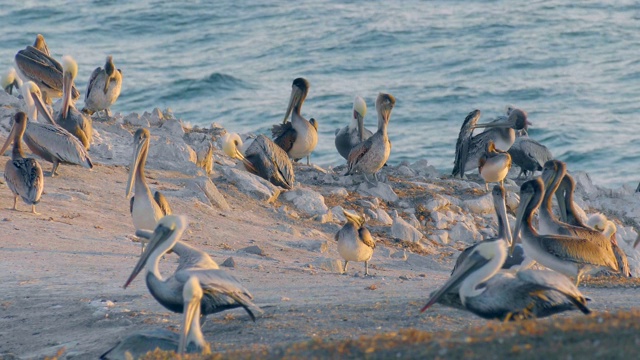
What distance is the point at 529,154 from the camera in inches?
568

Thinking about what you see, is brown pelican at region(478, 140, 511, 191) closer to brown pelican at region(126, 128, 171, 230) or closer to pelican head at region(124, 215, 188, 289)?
brown pelican at region(126, 128, 171, 230)

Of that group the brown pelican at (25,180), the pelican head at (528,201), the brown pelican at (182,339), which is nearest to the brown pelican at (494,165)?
the pelican head at (528,201)

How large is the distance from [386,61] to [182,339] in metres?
21.9

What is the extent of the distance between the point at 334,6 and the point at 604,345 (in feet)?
89.3

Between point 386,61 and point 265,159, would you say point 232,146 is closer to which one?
point 265,159

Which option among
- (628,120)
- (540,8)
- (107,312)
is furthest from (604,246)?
(540,8)

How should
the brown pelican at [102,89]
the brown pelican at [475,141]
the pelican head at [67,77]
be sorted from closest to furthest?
the pelican head at [67,77]
the brown pelican at [475,141]
the brown pelican at [102,89]

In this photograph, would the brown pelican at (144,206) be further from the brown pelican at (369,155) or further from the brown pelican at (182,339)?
the brown pelican at (369,155)

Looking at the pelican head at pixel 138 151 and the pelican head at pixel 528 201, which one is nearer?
the pelican head at pixel 528 201

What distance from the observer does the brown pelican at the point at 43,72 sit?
1530 cm

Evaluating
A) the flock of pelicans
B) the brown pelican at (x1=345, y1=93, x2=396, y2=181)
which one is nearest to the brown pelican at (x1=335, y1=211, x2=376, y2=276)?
the flock of pelicans

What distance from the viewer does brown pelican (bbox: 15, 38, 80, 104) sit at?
50.2ft

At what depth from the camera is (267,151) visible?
42.1 ft

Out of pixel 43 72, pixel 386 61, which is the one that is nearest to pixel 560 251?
pixel 43 72
